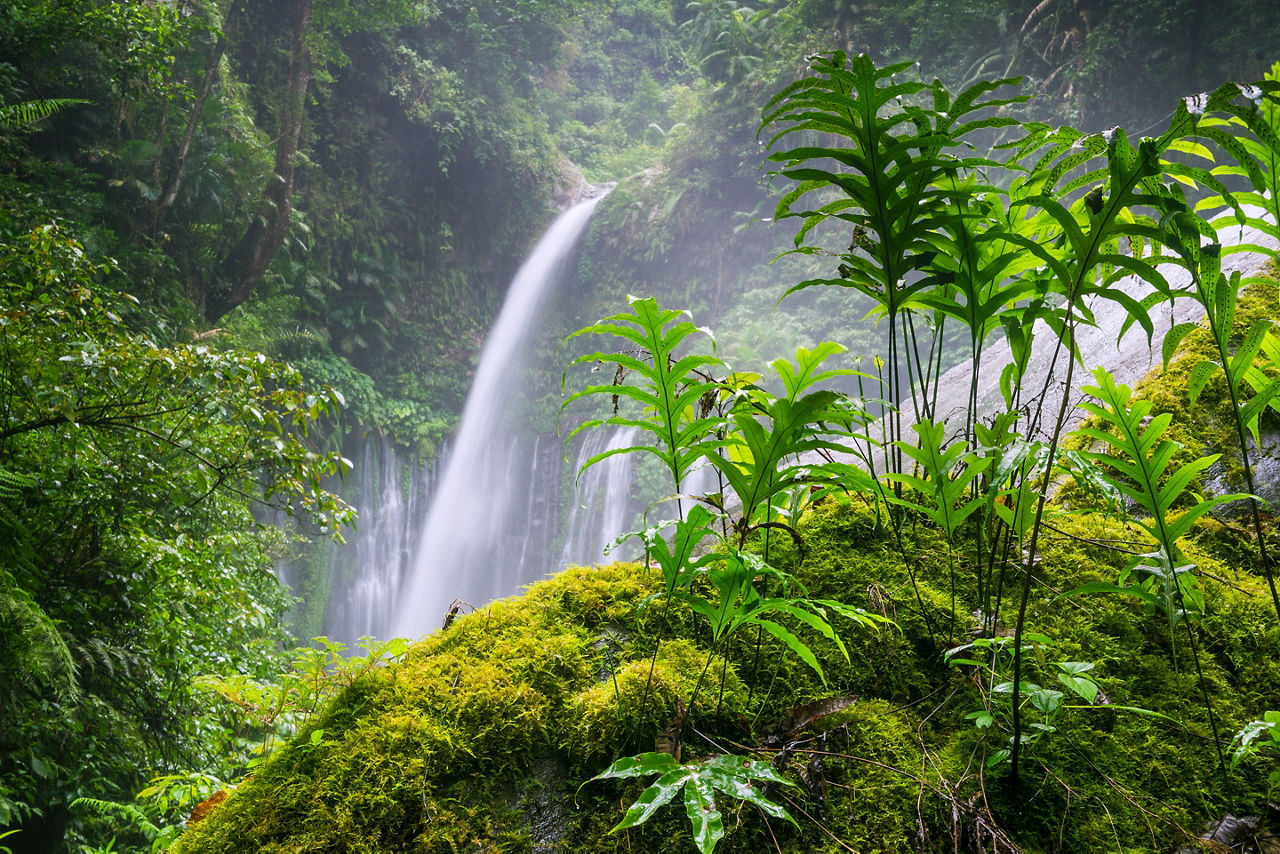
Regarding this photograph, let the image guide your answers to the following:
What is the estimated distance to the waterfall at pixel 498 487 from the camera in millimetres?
13086

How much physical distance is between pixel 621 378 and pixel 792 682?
645 mm

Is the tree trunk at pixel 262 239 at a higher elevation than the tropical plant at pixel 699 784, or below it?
higher

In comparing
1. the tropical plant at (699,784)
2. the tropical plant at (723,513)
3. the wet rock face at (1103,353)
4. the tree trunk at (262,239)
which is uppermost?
the tree trunk at (262,239)

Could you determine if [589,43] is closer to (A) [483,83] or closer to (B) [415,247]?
(A) [483,83]

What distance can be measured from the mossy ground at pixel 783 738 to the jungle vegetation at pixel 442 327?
2 cm

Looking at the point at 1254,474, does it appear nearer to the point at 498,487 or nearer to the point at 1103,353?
the point at 1103,353

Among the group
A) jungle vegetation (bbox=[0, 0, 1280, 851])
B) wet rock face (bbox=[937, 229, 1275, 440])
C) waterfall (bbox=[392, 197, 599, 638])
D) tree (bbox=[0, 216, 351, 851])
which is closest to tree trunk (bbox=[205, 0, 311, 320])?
jungle vegetation (bbox=[0, 0, 1280, 851])

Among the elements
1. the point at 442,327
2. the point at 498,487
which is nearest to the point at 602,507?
the point at 498,487

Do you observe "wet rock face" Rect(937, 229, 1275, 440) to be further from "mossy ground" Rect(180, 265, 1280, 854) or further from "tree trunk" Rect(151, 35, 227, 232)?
"tree trunk" Rect(151, 35, 227, 232)

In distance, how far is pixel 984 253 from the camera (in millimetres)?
1354

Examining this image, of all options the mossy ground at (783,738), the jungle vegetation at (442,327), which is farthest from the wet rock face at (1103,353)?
the mossy ground at (783,738)

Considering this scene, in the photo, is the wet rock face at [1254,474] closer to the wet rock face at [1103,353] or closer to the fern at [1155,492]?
the wet rock face at [1103,353]

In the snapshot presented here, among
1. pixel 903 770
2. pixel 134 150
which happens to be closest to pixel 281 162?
pixel 134 150

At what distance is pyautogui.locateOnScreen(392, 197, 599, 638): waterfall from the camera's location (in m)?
13.1
